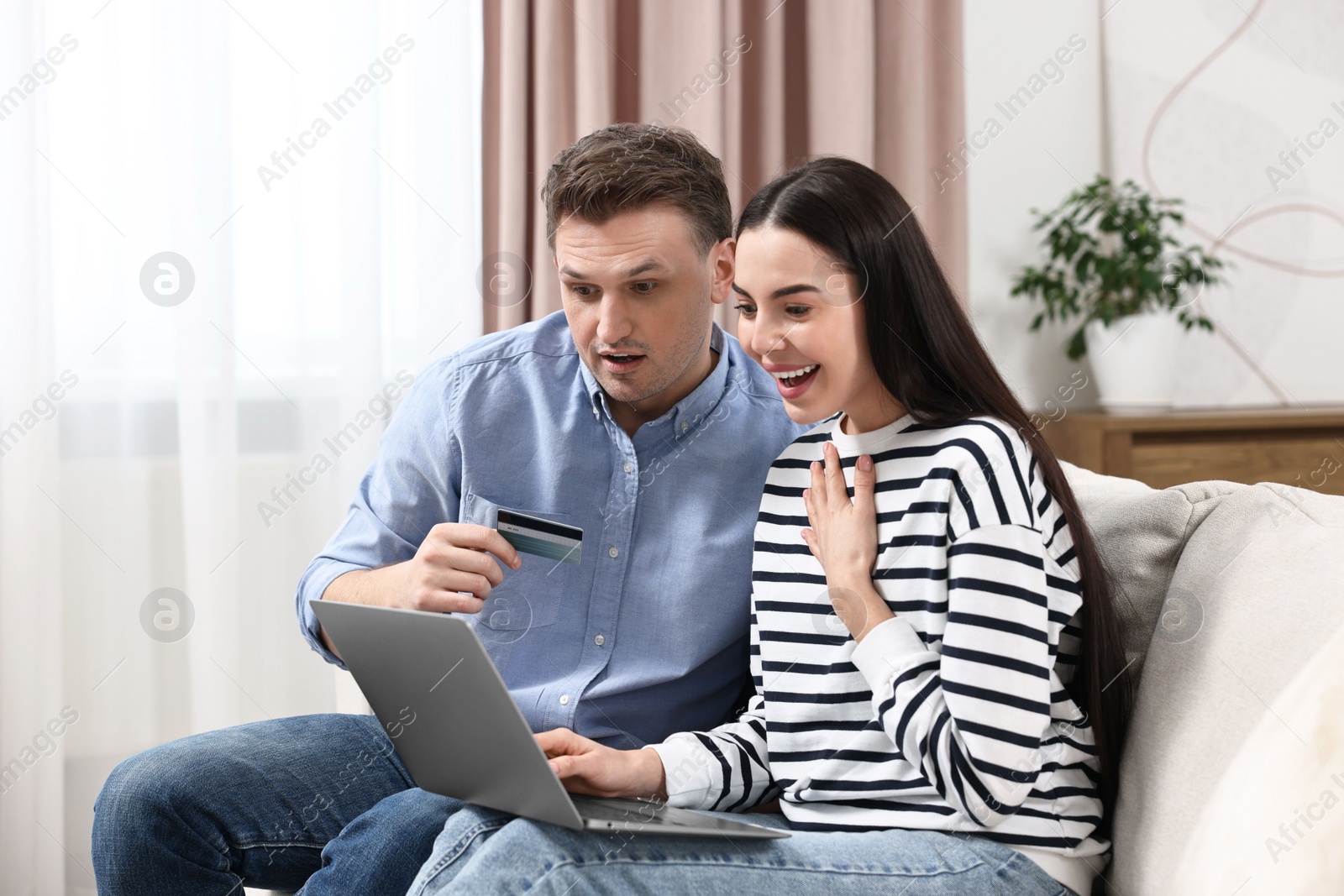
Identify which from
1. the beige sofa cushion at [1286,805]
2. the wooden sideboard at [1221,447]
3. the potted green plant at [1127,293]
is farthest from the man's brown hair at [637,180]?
the potted green plant at [1127,293]

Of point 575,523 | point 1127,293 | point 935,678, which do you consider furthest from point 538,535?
point 1127,293

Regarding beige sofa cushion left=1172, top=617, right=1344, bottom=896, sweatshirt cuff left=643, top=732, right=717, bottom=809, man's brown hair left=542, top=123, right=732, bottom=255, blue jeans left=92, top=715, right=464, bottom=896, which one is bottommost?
blue jeans left=92, top=715, right=464, bottom=896

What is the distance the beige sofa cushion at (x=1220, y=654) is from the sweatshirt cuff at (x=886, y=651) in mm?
228

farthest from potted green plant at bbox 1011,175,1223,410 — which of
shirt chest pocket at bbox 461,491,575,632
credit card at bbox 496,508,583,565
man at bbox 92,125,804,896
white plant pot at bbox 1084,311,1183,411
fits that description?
credit card at bbox 496,508,583,565

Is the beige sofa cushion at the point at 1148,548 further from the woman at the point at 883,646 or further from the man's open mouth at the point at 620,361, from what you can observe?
the man's open mouth at the point at 620,361

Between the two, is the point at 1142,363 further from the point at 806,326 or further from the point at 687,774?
the point at 687,774

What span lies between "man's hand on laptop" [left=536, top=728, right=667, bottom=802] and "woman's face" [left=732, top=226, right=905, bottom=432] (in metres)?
0.38

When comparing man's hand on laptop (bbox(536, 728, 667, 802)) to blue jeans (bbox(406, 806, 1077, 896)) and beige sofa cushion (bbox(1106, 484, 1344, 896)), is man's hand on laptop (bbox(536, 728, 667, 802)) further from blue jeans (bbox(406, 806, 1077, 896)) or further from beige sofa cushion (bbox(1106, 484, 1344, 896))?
beige sofa cushion (bbox(1106, 484, 1344, 896))

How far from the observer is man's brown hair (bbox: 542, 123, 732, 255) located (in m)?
1.24

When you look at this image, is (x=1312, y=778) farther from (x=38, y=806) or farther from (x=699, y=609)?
(x=38, y=806)

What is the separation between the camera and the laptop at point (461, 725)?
80 cm

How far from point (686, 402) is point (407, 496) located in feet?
1.22

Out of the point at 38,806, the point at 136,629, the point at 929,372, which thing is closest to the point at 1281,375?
the point at 929,372

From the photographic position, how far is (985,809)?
0.90 meters
